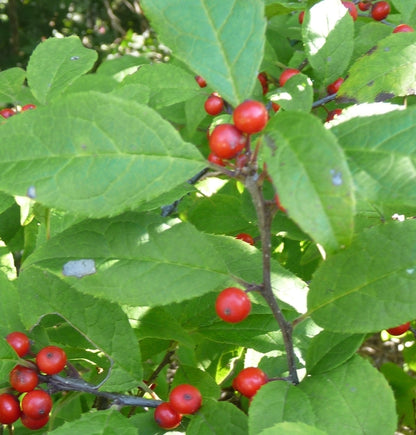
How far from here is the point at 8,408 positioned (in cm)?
153

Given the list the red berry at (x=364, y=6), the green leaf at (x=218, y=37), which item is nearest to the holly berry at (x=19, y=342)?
the green leaf at (x=218, y=37)

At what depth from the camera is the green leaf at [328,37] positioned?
6.58ft

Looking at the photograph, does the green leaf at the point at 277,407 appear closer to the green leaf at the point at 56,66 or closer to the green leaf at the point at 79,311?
the green leaf at the point at 79,311

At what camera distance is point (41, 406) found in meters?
1.51

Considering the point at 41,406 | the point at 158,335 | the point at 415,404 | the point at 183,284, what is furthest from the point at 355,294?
the point at 415,404

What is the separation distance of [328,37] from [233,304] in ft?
3.84

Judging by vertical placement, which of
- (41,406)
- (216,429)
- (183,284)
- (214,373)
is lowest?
(214,373)

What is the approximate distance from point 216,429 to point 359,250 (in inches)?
23.1

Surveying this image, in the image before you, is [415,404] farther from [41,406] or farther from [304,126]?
[304,126]

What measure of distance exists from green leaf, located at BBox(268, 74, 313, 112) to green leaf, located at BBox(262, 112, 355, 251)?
88 centimetres

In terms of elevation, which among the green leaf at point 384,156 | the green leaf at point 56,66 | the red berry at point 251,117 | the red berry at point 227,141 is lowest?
the green leaf at point 56,66

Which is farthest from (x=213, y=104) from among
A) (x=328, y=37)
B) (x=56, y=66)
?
(x=56, y=66)

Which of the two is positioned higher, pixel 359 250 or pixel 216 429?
pixel 359 250

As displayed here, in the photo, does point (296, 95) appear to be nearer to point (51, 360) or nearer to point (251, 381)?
point (251, 381)
